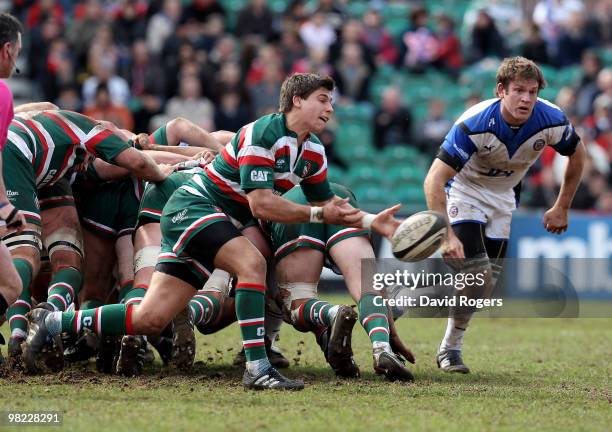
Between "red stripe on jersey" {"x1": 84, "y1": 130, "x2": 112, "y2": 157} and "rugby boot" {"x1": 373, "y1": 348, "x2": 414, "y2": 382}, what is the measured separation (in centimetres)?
261

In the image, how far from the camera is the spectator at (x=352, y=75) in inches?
717

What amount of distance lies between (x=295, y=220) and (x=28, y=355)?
2159mm

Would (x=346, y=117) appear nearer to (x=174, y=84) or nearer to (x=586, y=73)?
(x=174, y=84)

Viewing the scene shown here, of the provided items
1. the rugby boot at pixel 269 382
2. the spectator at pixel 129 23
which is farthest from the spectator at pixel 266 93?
the rugby boot at pixel 269 382

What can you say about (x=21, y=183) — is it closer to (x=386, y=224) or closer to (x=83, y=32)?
(x=386, y=224)

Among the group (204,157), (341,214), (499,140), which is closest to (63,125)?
(204,157)

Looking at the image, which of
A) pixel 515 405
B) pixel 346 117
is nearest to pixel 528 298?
pixel 346 117

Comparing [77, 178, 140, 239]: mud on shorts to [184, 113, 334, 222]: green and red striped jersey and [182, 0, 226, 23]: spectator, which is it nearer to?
[184, 113, 334, 222]: green and red striped jersey

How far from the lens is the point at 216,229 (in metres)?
7.12

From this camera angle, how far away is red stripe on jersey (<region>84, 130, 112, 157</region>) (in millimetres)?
8008

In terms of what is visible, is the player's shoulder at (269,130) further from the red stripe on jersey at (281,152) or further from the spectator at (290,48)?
the spectator at (290,48)

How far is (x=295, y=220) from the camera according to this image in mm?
6926

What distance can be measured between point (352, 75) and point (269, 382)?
1195 centimetres

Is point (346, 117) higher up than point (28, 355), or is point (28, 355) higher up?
point (346, 117)
